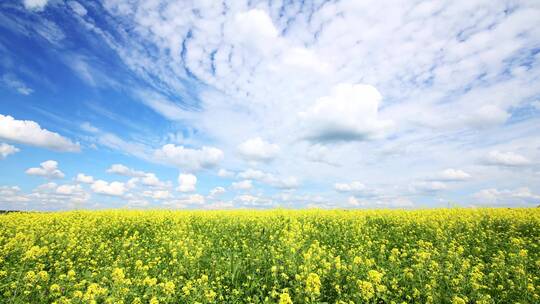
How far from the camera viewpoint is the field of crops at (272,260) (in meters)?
7.43

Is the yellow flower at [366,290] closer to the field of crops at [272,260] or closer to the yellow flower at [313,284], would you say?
the field of crops at [272,260]

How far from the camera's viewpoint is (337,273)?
784 cm

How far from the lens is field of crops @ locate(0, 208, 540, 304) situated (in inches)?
293

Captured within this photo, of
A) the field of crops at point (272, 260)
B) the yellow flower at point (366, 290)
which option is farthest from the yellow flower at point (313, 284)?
the yellow flower at point (366, 290)

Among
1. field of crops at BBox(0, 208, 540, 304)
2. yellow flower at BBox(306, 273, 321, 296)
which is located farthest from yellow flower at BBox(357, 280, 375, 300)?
yellow flower at BBox(306, 273, 321, 296)

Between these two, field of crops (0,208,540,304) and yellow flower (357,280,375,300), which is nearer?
yellow flower (357,280,375,300)

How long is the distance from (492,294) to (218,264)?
739 cm

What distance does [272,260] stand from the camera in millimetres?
9844

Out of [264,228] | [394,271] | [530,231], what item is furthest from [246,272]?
[530,231]

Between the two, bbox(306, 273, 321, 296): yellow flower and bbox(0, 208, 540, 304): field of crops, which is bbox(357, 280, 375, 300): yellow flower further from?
bbox(306, 273, 321, 296): yellow flower

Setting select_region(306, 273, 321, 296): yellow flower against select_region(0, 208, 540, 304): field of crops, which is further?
→ select_region(0, 208, 540, 304): field of crops

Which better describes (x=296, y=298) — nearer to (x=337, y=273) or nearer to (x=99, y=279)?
(x=337, y=273)

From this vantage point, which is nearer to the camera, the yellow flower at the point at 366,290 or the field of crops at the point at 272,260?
the yellow flower at the point at 366,290

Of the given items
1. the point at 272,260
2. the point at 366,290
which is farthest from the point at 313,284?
the point at 272,260
